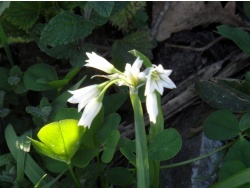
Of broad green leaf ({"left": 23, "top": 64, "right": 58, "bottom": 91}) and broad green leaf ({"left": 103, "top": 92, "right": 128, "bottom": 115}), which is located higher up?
broad green leaf ({"left": 23, "top": 64, "right": 58, "bottom": 91})

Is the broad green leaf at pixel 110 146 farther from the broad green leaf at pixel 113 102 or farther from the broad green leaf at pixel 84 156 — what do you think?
the broad green leaf at pixel 113 102

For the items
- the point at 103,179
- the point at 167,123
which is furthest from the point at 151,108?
the point at 167,123

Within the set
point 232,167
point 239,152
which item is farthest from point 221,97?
point 232,167

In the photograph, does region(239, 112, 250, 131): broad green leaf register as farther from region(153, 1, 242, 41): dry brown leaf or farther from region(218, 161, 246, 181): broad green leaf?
region(153, 1, 242, 41): dry brown leaf

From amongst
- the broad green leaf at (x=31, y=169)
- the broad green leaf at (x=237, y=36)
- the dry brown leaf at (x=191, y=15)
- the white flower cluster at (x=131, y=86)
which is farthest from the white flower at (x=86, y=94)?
the dry brown leaf at (x=191, y=15)

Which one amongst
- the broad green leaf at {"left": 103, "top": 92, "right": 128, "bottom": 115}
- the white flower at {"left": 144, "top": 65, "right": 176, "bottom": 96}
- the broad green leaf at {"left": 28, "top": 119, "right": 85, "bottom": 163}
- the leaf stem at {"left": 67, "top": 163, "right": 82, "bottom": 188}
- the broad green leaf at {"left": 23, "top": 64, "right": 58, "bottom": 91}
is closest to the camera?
the white flower at {"left": 144, "top": 65, "right": 176, "bottom": 96}

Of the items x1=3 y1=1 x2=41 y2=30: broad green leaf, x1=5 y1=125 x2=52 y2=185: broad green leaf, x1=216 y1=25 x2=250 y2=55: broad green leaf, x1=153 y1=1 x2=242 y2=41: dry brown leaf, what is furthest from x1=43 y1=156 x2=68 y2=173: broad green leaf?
x1=153 y1=1 x2=242 y2=41: dry brown leaf
